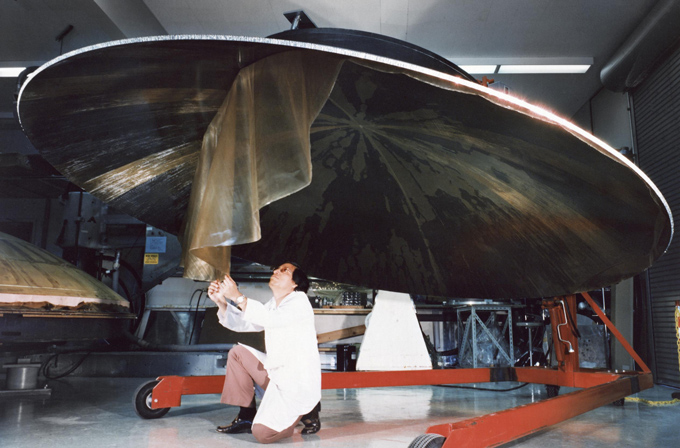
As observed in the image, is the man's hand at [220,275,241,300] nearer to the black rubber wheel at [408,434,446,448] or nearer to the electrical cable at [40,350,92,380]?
the black rubber wheel at [408,434,446,448]

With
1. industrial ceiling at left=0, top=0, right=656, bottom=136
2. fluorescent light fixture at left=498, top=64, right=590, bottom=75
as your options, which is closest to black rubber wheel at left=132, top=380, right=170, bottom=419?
industrial ceiling at left=0, top=0, right=656, bottom=136

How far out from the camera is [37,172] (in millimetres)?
7336

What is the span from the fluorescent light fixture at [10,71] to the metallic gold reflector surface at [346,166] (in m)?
6.22

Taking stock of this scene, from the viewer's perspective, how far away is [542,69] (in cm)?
695

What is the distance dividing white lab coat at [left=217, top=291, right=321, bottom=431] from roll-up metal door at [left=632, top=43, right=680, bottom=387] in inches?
184

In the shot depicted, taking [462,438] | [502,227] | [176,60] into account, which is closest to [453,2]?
[502,227]

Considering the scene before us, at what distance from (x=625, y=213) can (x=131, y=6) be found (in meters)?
5.81

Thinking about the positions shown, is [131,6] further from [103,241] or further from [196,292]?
Result: [196,292]

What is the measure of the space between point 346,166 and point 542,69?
538 centimetres

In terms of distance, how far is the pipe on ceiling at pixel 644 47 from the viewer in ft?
16.2

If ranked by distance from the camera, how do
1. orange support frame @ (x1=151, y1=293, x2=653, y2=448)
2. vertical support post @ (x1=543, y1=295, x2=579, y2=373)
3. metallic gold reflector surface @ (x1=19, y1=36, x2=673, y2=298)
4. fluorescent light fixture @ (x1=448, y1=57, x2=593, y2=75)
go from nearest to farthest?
metallic gold reflector surface @ (x1=19, y1=36, x2=673, y2=298) < orange support frame @ (x1=151, y1=293, x2=653, y2=448) < vertical support post @ (x1=543, y1=295, x2=579, y2=373) < fluorescent light fixture @ (x1=448, y1=57, x2=593, y2=75)

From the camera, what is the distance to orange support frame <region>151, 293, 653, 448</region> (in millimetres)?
1937

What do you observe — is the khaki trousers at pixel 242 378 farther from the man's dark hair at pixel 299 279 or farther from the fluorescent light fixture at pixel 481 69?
the fluorescent light fixture at pixel 481 69

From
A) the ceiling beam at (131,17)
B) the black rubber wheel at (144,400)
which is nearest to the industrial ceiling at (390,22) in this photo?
the ceiling beam at (131,17)
